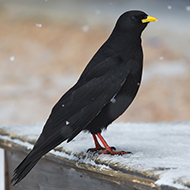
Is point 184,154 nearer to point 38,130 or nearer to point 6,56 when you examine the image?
point 38,130

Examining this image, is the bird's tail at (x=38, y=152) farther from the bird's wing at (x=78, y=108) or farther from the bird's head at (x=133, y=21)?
the bird's head at (x=133, y=21)

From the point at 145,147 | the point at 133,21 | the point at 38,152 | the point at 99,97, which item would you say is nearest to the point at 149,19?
the point at 133,21

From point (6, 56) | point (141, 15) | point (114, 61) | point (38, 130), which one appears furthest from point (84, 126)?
point (6, 56)

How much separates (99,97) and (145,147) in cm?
41

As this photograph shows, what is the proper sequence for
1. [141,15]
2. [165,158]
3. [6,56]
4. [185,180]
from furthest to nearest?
[6,56] → [141,15] → [165,158] → [185,180]

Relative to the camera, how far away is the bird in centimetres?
133

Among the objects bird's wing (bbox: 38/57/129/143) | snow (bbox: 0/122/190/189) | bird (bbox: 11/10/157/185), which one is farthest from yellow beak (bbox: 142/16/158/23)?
snow (bbox: 0/122/190/189)

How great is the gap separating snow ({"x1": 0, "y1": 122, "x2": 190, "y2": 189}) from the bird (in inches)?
4.7

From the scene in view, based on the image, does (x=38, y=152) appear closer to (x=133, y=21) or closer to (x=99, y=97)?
(x=99, y=97)

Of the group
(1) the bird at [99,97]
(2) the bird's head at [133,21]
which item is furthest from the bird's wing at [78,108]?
(2) the bird's head at [133,21]

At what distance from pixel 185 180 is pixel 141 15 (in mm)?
888

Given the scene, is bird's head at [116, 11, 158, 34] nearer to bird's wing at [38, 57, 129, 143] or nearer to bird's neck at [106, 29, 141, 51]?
bird's neck at [106, 29, 141, 51]

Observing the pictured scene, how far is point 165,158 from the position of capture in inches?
51.2

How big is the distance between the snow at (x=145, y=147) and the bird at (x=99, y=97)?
0.39 feet
